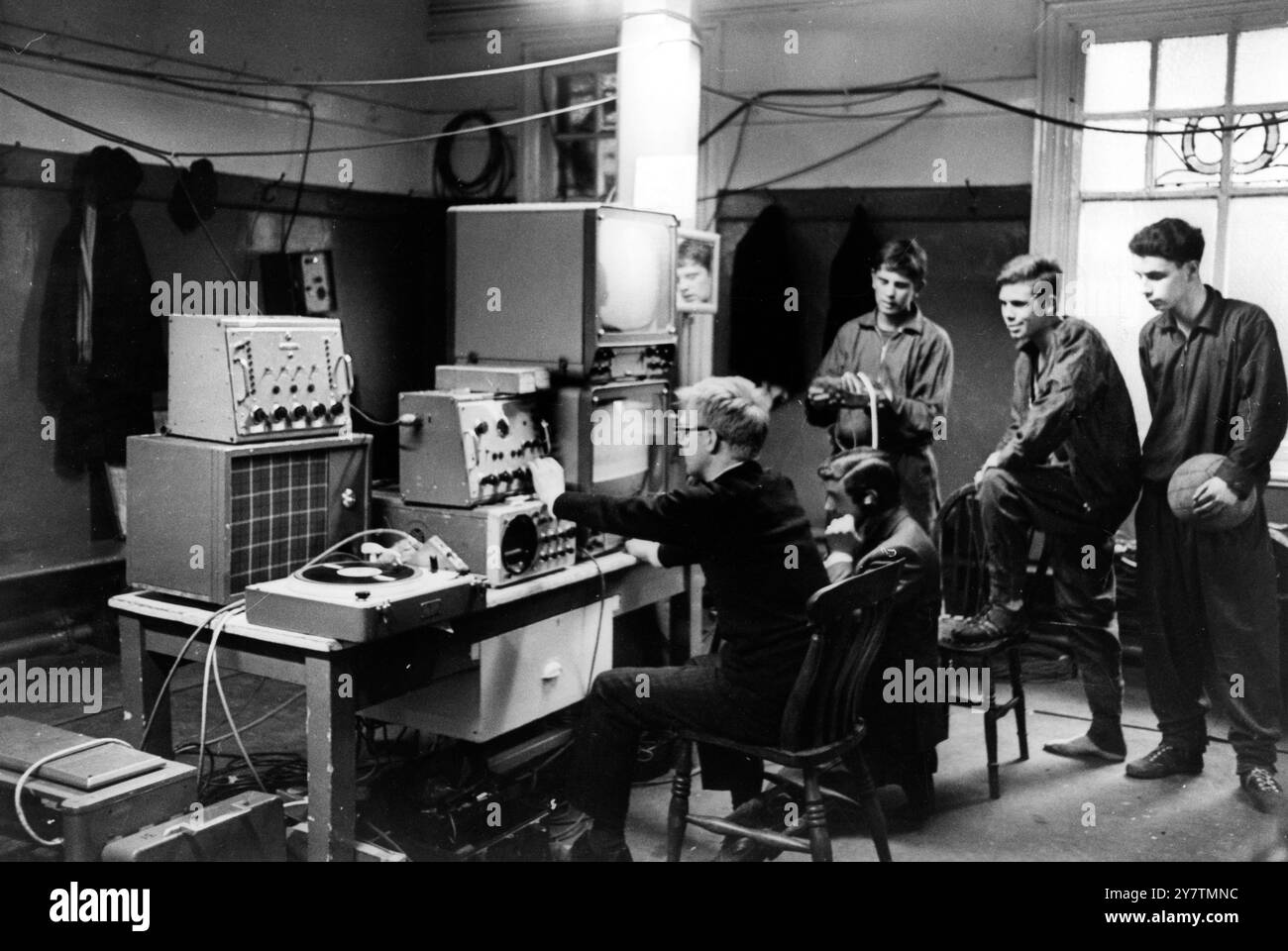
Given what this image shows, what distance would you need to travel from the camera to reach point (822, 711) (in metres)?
2.96

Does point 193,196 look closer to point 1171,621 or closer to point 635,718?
point 635,718

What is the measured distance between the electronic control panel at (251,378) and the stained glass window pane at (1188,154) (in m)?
2.56

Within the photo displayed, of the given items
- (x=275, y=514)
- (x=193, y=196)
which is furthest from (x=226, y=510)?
(x=193, y=196)

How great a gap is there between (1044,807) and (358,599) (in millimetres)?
2246

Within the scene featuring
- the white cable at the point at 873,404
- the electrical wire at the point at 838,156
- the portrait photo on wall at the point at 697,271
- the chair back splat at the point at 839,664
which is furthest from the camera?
the electrical wire at the point at 838,156

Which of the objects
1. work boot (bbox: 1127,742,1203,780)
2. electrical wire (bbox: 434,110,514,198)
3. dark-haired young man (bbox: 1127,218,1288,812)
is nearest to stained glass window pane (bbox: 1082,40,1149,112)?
dark-haired young man (bbox: 1127,218,1288,812)

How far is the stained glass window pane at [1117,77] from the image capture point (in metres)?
3.78

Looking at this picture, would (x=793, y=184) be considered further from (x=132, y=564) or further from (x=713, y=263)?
(x=132, y=564)

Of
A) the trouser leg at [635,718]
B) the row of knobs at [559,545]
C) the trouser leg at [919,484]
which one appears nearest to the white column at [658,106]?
the trouser leg at [919,484]

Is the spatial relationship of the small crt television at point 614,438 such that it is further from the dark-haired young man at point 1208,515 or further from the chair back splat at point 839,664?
the dark-haired young man at point 1208,515

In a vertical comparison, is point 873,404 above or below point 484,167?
below

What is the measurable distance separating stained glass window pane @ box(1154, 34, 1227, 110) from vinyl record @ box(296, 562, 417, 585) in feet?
8.78

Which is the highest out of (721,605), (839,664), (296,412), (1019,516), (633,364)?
(633,364)

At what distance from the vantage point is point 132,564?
3.15 meters
